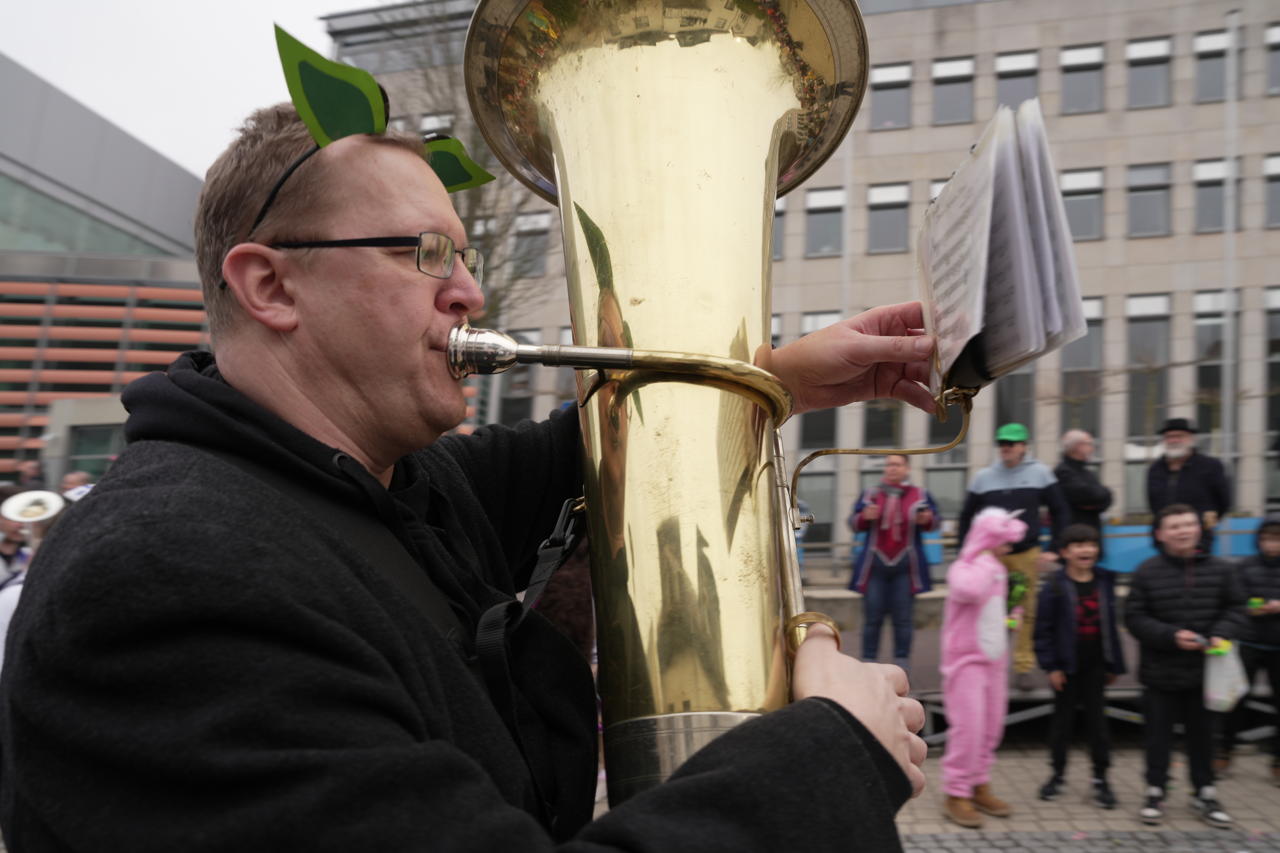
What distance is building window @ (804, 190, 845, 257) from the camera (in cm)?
2038

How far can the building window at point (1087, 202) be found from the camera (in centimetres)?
1977

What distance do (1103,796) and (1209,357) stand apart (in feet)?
52.3

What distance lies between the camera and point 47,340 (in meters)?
22.6

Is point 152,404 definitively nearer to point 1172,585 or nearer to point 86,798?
point 86,798

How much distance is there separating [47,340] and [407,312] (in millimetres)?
24988

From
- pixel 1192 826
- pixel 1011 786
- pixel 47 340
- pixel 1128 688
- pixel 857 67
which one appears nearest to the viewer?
pixel 857 67

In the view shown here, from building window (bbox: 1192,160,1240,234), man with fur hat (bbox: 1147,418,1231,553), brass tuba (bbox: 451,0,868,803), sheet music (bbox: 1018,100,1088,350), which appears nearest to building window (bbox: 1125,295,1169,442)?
building window (bbox: 1192,160,1240,234)

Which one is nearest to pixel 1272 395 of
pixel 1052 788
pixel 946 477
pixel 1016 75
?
pixel 946 477

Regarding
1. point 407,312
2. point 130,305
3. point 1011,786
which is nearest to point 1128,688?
point 1011,786

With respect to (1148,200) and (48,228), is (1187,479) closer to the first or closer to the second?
(1148,200)

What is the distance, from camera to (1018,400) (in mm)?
19156

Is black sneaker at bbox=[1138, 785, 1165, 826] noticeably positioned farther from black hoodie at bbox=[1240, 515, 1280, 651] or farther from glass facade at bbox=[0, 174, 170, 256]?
glass facade at bbox=[0, 174, 170, 256]

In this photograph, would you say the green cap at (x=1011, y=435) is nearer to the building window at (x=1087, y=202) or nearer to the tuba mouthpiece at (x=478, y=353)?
the tuba mouthpiece at (x=478, y=353)

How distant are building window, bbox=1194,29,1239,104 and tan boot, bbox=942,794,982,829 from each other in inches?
743
